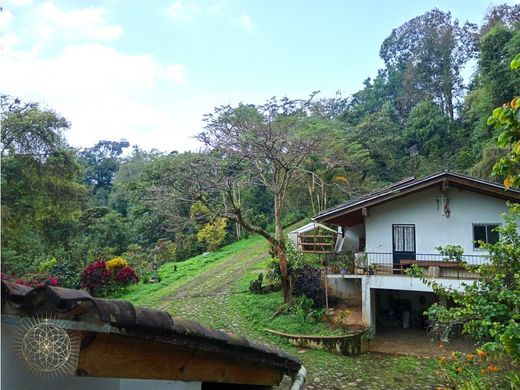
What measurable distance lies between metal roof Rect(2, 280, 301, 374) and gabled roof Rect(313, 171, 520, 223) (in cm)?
1171

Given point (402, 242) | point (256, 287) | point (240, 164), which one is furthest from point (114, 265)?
point (402, 242)

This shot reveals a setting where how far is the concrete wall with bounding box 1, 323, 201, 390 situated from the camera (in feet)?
5.00

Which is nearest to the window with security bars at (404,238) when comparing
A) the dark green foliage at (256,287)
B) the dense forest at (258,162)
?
the dense forest at (258,162)

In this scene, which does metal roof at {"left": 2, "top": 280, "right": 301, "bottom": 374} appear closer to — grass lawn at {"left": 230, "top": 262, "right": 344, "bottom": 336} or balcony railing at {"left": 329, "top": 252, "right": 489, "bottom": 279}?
grass lawn at {"left": 230, "top": 262, "right": 344, "bottom": 336}

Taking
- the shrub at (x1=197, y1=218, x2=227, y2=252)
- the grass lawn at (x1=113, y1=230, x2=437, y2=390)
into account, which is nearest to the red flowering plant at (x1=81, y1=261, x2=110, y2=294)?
the grass lawn at (x1=113, y1=230, x2=437, y2=390)

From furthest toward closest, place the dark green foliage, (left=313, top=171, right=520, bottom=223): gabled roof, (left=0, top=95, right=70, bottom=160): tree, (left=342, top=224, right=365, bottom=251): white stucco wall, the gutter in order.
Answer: (left=342, top=224, right=365, bottom=251): white stucco wall, (left=0, top=95, right=70, bottom=160): tree, the dark green foliage, (left=313, top=171, right=520, bottom=223): gabled roof, the gutter

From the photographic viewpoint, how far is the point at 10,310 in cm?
147

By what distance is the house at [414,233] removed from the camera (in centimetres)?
1244

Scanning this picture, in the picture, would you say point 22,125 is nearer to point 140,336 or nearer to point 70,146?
point 70,146

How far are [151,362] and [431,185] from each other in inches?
501

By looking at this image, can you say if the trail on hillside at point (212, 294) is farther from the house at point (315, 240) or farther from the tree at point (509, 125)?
the tree at point (509, 125)

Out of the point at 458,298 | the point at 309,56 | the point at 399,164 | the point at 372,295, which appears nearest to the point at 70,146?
the point at 309,56

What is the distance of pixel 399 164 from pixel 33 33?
32692 millimetres

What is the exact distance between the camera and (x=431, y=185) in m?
13.0
